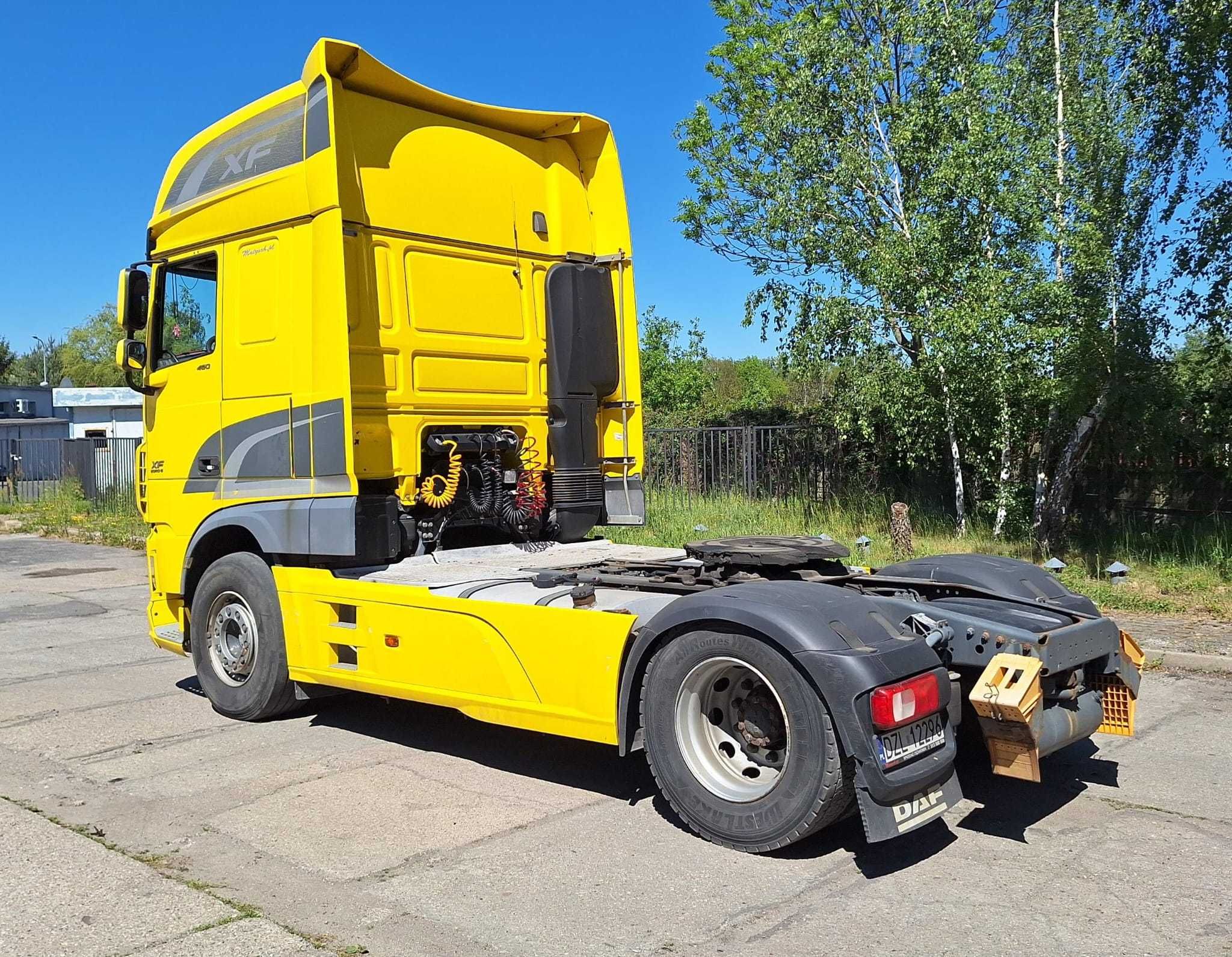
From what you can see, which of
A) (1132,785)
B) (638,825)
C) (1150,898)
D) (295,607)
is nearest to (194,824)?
(295,607)

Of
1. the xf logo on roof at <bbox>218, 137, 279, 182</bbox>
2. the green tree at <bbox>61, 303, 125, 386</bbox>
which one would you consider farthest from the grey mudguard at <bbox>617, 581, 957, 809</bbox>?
the green tree at <bbox>61, 303, 125, 386</bbox>

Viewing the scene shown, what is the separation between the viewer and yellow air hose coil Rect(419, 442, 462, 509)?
6.73 m

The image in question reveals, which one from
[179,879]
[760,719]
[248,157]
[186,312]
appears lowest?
[179,879]

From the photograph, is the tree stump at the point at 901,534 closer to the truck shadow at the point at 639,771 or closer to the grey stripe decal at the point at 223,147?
the truck shadow at the point at 639,771

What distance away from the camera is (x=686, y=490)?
56.0 feet

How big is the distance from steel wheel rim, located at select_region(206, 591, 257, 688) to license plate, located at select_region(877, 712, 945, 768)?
164 inches

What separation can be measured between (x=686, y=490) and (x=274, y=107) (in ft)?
36.9

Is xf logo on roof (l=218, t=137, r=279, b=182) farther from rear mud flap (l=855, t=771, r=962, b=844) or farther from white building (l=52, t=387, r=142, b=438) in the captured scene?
white building (l=52, t=387, r=142, b=438)

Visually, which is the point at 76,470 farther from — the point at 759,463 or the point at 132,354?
the point at 132,354

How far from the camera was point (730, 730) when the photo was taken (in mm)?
4695

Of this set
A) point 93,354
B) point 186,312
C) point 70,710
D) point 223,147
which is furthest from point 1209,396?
point 93,354

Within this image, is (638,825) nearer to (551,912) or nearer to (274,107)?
(551,912)

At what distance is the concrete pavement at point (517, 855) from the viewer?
3760mm

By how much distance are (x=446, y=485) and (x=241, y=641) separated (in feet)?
5.39
